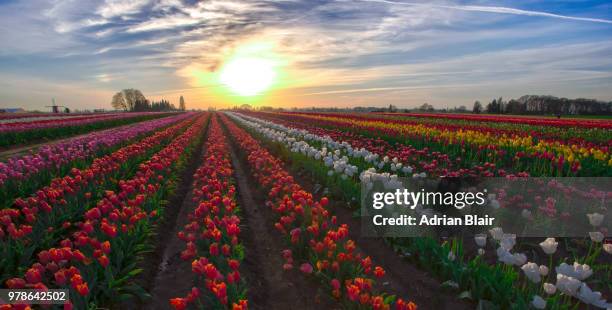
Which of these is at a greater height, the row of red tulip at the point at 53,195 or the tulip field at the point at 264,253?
the row of red tulip at the point at 53,195

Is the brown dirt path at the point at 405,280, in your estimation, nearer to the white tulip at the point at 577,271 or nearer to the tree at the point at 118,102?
the white tulip at the point at 577,271

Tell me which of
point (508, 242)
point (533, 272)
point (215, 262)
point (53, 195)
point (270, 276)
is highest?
point (53, 195)

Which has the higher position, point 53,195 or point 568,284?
point 53,195

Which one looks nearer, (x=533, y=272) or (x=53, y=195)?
(x=533, y=272)

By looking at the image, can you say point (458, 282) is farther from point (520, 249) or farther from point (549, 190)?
point (549, 190)

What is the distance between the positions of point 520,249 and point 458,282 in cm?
175

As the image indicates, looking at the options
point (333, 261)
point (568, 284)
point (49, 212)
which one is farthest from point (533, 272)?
point (49, 212)

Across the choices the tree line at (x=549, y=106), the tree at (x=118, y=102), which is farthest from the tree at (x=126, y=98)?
the tree line at (x=549, y=106)

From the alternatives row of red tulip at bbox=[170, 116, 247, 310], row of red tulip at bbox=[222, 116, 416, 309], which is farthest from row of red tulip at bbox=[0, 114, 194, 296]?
row of red tulip at bbox=[222, 116, 416, 309]

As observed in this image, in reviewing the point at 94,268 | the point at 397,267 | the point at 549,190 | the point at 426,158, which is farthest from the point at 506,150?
the point at 94,268

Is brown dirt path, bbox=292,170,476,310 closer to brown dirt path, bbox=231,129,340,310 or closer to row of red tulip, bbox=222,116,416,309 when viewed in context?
row of red tulip, bbox=222,116,416,309

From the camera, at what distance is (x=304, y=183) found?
9.20 meters

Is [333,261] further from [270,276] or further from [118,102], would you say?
[118,102]

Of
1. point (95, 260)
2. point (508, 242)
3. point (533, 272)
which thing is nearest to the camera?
point (533, 272)
